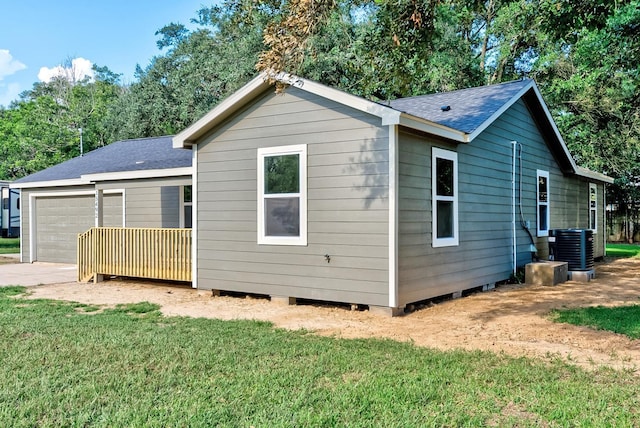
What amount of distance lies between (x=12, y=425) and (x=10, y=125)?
2978 cm

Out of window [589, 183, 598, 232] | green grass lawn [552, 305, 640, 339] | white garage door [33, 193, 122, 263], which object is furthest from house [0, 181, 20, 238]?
green grass lawn [552, 305, 640, 339]

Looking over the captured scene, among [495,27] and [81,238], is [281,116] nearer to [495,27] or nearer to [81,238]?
[81,238]

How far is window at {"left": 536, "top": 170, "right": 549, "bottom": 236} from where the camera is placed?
11326 mm

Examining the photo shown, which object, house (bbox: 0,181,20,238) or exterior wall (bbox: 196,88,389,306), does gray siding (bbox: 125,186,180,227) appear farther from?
house (bbox: 0,181,20,238)

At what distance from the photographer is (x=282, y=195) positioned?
7766 mm


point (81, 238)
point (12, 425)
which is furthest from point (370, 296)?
point (81, 238)

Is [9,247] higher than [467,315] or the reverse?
higher

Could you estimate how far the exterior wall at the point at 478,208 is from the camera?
7.06m

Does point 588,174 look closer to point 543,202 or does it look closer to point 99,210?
point 543,202

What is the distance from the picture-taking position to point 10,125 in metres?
28.0

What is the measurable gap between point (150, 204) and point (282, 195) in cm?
571

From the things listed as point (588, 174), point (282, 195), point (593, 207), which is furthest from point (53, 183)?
point (593, 207)

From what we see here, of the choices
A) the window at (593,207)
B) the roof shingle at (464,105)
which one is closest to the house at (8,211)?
the roof shingle at (464,105)

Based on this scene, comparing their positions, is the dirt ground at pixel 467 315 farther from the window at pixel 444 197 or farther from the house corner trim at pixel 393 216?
the window at pixel 444 197
